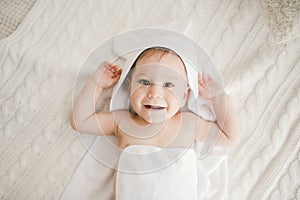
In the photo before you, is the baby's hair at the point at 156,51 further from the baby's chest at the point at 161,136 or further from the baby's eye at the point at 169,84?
the baby's chest at the point at 161,136

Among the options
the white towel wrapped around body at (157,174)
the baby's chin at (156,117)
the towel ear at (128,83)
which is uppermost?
the towel ear at (128,83)

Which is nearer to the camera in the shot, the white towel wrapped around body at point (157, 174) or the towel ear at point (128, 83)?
the white towel wrapped around body at point (157, 174)

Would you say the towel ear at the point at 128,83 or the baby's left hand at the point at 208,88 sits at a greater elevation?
the baby's left hand at the point at 208,88

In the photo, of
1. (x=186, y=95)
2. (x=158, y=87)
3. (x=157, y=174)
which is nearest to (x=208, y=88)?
(x=186, y=95)

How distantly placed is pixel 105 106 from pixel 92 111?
0.06 metres

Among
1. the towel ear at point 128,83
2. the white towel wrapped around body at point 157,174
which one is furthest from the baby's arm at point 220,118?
the towel ear at point 128,83

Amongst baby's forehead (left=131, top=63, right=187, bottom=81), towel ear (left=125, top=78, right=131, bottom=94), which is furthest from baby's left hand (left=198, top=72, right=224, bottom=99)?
towel ear (left=125, top=78, right=131, bottom=94)

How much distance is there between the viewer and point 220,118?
3.93ft

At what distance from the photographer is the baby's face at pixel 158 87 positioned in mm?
1115

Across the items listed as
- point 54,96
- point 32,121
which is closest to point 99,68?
point 54,96

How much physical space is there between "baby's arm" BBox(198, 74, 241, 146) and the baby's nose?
0.55 ft

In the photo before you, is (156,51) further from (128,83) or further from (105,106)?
(105,106)

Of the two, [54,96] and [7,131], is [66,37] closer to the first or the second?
[54,96]

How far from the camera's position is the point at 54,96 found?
128 centimetres
